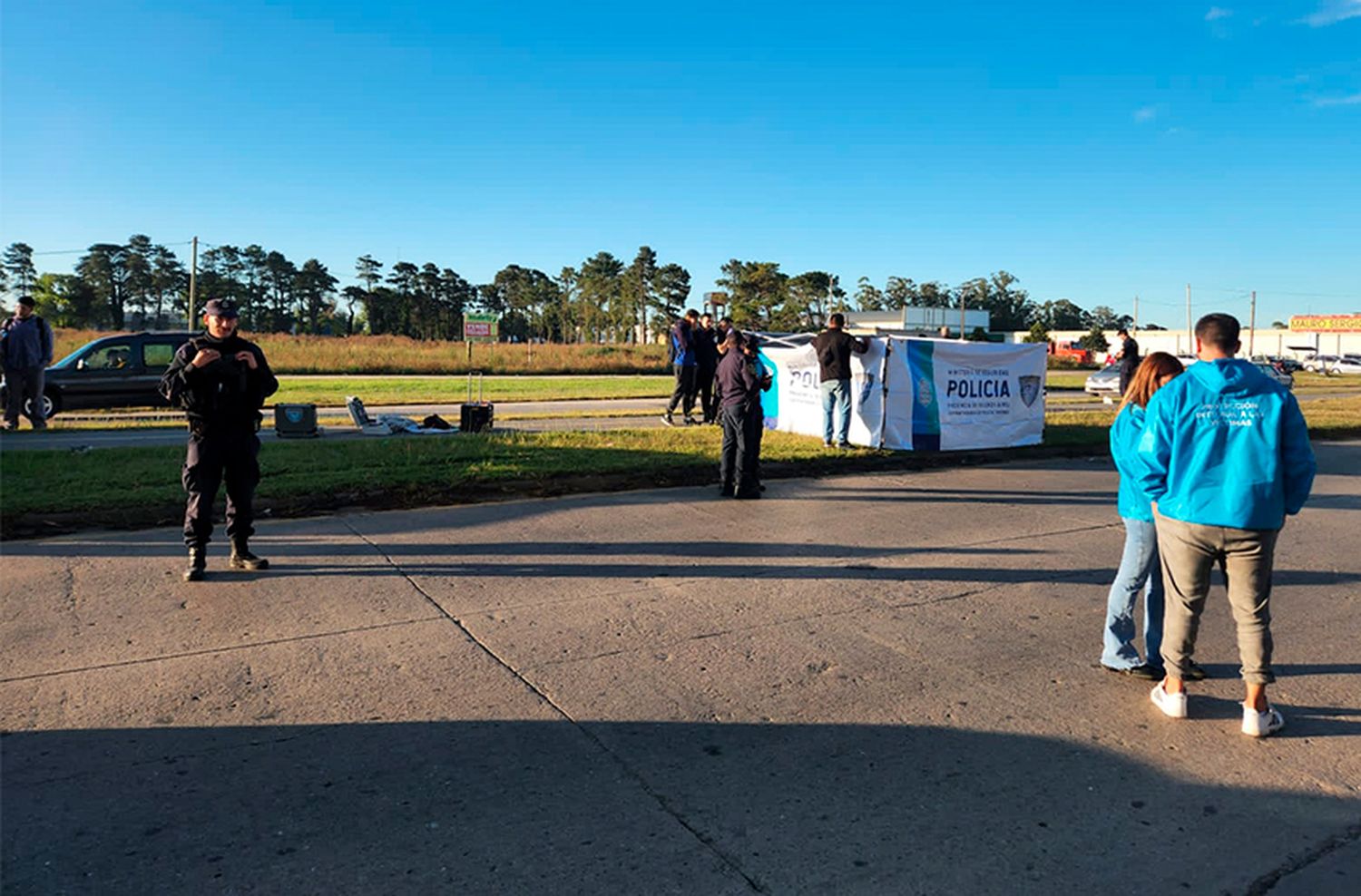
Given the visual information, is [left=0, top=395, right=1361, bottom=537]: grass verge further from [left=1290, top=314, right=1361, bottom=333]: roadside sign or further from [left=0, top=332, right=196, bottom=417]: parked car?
[left=1290, top=314, right=1361, bottom=333]: roadside sign

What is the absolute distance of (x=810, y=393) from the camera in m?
14.8

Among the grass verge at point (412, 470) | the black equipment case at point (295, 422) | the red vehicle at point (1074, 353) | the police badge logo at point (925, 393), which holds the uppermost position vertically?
the red vehicle at point (1074, 353)

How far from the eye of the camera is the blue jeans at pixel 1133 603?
196 inches

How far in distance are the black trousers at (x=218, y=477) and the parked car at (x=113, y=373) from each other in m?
12.3

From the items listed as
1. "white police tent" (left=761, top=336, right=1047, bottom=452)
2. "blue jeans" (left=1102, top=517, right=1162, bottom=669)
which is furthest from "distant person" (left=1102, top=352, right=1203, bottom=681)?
"white police tent" (left=761, top=336, right=1047, bottom=452)

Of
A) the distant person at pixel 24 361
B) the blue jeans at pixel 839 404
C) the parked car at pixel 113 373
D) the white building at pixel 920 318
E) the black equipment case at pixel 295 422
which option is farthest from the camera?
the white building at pixel 920 318

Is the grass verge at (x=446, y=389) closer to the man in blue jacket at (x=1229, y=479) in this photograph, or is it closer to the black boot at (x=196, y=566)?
the black boot at (x=196, y=566)

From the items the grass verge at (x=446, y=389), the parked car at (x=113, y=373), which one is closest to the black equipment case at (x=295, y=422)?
the parked car at (x=113, y=373)

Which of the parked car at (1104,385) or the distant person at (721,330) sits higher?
the distant person at (721,330)

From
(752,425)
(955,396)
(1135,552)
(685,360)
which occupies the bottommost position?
(1135,552)

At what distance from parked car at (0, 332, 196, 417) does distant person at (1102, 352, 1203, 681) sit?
1690cm

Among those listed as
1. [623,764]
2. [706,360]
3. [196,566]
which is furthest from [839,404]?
[623,764]

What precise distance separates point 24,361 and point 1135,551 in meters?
15.4

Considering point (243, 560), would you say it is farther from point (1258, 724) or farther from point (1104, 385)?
point (1104, 385)
